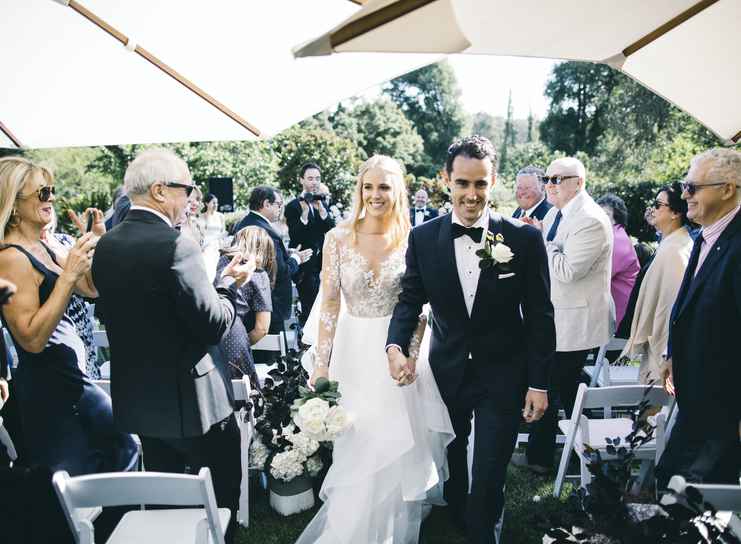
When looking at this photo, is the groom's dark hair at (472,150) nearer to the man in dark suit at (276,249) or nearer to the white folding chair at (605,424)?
the white folding chair at (605,424)

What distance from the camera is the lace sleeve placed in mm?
3400

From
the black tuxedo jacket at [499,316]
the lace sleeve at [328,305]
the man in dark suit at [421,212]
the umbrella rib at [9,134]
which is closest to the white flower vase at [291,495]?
the lace sleeve at [328,305]

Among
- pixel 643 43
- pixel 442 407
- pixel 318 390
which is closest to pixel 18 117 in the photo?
pixel 318 390

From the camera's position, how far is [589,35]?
2057mm

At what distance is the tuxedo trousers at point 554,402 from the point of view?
13.2 feet

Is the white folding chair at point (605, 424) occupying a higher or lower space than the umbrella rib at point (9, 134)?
lower

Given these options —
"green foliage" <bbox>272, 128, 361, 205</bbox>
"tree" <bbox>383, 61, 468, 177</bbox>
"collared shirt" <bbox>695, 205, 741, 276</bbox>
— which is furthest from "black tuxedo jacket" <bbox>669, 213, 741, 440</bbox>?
"tree" <bbox>383, 61, 468, 177</bbox>

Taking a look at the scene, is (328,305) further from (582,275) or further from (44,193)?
(582,275)

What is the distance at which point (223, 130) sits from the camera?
3.46m

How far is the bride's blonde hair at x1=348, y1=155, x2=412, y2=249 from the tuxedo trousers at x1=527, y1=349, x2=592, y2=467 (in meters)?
1.64

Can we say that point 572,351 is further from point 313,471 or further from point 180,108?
point 180,108

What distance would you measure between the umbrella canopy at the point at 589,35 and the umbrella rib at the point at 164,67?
179 cm

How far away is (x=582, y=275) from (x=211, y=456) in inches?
114

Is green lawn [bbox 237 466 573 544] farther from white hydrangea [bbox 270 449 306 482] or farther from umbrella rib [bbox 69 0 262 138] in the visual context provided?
umbrella rib [bbox 69 0 262 138]
